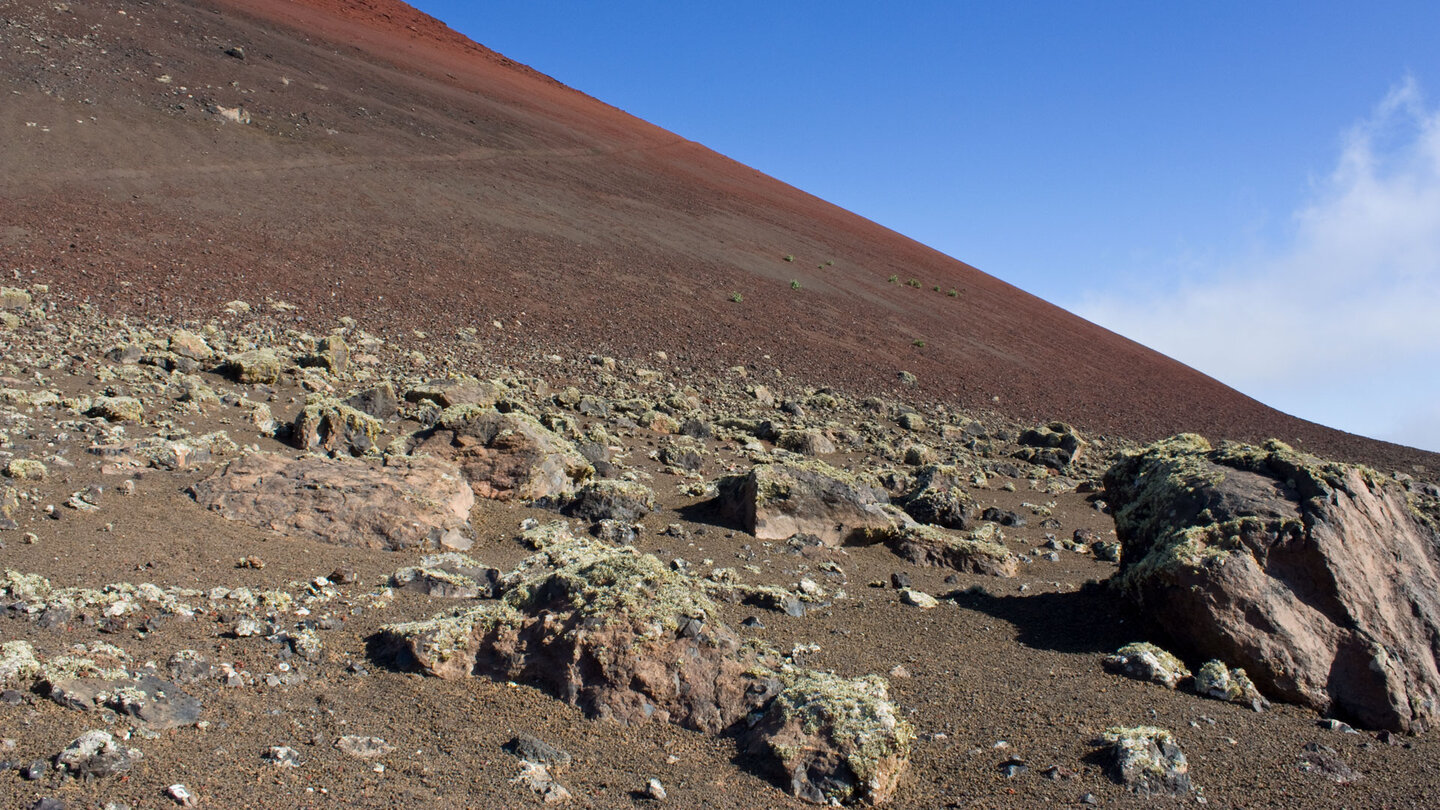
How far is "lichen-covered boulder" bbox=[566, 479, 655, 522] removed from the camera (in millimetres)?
6297

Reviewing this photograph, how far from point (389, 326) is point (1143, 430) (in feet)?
43.1

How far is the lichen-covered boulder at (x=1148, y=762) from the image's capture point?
3.33 m

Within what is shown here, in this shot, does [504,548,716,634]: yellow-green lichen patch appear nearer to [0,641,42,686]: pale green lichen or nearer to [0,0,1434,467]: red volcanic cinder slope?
[0,641,42,686]: pale green lichen

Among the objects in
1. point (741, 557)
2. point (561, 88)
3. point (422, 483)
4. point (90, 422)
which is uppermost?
point (561, 88)

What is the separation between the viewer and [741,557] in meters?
5.83

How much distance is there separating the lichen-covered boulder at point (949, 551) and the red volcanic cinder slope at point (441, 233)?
775 cm

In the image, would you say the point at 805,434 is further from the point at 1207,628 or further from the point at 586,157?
the point at 586,157

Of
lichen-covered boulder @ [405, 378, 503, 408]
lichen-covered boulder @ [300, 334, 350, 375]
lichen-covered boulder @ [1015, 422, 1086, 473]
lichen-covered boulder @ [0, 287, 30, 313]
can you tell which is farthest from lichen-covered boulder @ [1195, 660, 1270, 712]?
lichen-covered boulder @ [0, 287, 30, 313]

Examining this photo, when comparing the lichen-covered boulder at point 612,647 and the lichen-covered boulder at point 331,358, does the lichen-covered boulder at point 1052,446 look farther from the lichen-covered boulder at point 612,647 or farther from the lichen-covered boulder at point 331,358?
the lichen-covered boulder at point 612,647

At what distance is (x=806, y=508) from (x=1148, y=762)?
3.19 m

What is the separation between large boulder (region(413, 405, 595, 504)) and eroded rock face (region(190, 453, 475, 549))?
0.61 meters

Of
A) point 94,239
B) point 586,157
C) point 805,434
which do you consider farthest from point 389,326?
point 586,157

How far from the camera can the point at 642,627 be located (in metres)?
3.77

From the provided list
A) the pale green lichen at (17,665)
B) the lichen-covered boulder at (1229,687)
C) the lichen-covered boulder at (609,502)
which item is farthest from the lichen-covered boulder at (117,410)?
the lichen-covered boulder at (1229,687)
